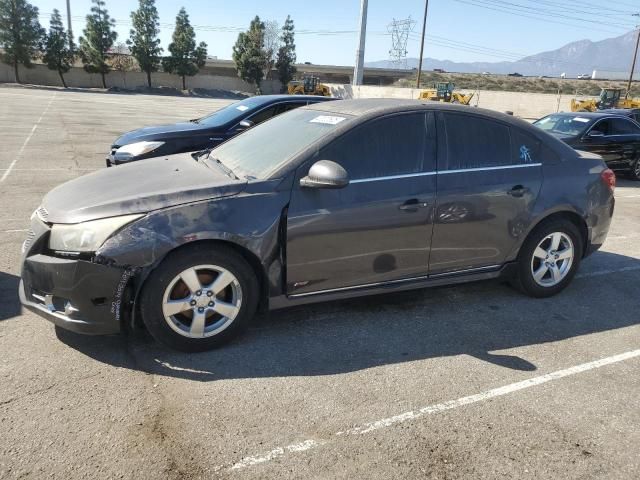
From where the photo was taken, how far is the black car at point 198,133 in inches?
280

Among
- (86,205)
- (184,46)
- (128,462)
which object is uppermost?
(184,46)

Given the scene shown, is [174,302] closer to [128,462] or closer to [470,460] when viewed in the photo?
[128,462]

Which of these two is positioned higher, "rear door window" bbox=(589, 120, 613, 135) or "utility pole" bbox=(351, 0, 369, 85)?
"utility pole" bbox=(351, 0, 369, 85)

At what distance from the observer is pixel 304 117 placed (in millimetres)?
4309

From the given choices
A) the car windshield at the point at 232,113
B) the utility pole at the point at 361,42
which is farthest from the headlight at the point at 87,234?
the utility pole at the point at 361,42

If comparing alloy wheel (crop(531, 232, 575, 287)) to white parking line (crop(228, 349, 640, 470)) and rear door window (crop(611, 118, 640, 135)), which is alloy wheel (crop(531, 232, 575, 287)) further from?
rear door window (crop(611, 118, 640, 135))

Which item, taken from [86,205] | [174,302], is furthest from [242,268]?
[86,205]

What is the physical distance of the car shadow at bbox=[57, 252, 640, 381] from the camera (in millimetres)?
3361

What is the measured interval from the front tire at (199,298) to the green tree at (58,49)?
61416 mm

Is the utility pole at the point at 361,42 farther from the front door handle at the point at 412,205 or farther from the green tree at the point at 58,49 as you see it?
the front door handle at the point at 412,205

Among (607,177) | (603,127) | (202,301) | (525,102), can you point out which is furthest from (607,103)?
(202,301)

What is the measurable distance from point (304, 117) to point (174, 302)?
1.93 metres

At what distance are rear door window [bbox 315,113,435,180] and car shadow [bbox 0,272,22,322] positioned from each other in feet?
8.57

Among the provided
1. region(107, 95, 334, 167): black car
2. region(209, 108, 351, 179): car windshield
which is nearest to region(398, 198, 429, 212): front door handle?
region(209, 108, 351, 179): car windshield
